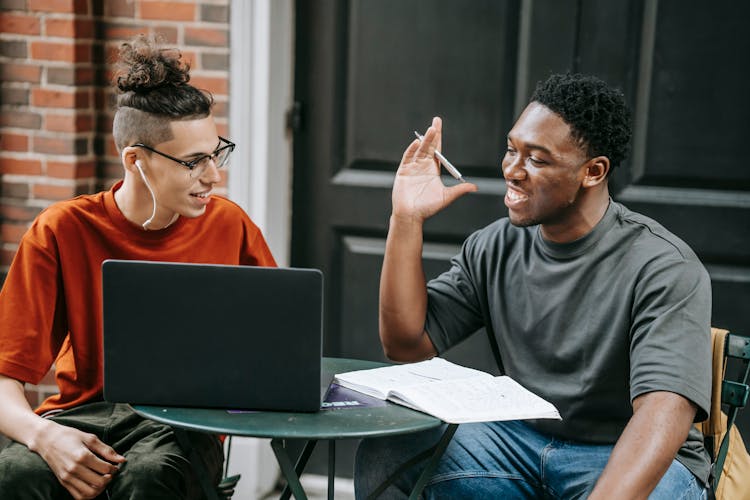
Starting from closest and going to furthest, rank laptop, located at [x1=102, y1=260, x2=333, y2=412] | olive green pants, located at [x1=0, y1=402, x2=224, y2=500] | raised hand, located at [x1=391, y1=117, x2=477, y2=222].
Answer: laptop, located at [x1=102, y1=260, x2=333, y2=412] → olive green pants, located at [x1=0, y1=402, x2=224, y2=500] → raised hand, located at [x1=391, y1=117, x2=477, y2=222]

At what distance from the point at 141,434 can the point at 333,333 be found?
125 cm

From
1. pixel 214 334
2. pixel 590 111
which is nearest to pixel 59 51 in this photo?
pixel 214 334

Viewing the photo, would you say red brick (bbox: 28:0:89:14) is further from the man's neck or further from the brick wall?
the man's neck

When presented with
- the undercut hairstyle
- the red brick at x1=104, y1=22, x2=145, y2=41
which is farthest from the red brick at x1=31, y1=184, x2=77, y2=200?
the undercut hairstyle

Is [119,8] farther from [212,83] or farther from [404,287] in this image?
[404,287]

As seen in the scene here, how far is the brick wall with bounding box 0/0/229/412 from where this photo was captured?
3.21 m

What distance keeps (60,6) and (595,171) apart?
1950 mm

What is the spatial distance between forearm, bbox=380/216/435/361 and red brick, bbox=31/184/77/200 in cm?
141

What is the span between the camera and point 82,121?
3268 millimetres

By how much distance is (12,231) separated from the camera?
3346 millimetres

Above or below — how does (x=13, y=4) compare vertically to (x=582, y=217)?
above

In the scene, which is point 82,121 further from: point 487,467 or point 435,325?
point 487,467

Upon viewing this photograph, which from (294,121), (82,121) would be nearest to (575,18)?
(294,121)

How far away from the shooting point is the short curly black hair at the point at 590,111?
7.45 ft
